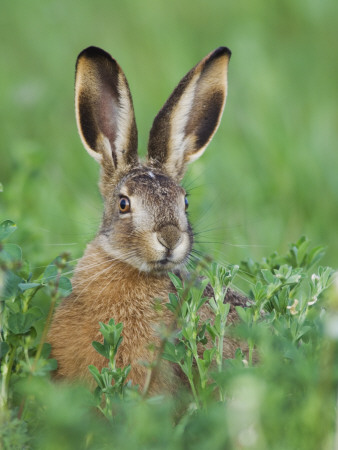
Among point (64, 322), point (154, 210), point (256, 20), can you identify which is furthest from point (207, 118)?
point (256, 20)

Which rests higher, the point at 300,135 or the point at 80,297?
the point at 300,135

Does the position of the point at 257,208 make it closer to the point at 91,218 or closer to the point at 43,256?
the point at 91,218

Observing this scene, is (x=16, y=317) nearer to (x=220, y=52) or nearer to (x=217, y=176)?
(x=220, y=52)

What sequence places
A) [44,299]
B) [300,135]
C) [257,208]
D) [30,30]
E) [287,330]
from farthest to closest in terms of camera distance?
[30,30], [300,135], [257,208], [44,299], [287,330]

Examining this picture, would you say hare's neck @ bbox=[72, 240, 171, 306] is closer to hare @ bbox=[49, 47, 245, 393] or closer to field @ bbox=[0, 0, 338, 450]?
hare @ bbox=[49, 47, 245, 393]

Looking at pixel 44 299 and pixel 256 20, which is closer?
pixel 44 299

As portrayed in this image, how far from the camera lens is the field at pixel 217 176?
3371 mm

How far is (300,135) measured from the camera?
8195mm

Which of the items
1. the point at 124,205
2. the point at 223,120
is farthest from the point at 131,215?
the point at 223,120

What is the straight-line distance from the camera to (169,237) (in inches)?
191

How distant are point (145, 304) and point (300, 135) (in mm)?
3563

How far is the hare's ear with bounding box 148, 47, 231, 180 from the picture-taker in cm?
562

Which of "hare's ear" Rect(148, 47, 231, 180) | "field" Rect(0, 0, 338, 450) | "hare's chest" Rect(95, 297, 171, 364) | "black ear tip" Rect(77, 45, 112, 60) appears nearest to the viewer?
"field" Rect(0, 0, 338, 450)

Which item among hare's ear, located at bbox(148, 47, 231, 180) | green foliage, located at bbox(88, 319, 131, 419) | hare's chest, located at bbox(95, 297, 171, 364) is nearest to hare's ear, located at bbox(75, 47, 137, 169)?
hare's ear, located at bbox(148, 47, 231, 180)
